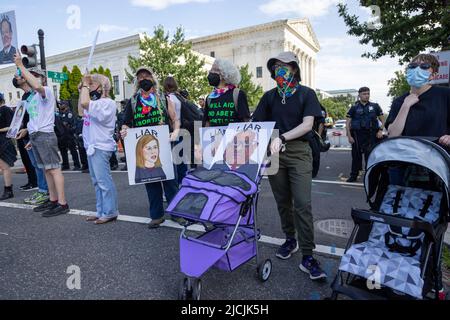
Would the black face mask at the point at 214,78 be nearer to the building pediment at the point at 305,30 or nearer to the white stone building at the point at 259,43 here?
the white stone building at the point at 259,43

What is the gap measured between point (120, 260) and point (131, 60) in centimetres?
3284

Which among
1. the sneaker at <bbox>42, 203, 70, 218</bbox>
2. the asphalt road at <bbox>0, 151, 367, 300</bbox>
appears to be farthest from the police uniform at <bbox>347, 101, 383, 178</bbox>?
the sneaker at <bbox>42, 203, 70, 218</bbox>

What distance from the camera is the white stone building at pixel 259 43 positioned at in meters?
65.2

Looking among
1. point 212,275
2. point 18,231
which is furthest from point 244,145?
→ point 18,231

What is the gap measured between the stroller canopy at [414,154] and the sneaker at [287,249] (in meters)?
1.19

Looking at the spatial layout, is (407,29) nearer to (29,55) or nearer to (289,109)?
(289,109)

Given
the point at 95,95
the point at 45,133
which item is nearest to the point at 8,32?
the point at 45,133

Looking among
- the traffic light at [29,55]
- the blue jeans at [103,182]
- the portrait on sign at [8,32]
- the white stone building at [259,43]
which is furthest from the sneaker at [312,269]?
the white stone building at [259,43]

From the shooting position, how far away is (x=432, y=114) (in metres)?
2.80

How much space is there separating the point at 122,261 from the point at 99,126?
1980mm

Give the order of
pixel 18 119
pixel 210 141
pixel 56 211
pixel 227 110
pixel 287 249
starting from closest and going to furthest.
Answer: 1. pixel 287 249
2. pixel 210 141
3. pixel 227 110
4. pixel 56 211
5. pixel 18 119

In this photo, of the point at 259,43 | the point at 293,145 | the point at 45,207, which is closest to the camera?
the point at 293,145

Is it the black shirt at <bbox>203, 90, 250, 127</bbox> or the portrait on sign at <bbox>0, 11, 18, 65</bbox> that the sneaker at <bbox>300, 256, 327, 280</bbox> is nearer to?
the black shirt at <bbox>203, 90, 250, 127</bbox>

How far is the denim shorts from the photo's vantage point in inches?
193
